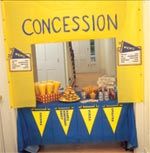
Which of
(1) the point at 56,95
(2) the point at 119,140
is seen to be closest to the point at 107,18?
(1) the point at 56,95

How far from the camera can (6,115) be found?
2.86m

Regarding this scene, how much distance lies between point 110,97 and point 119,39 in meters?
0.72

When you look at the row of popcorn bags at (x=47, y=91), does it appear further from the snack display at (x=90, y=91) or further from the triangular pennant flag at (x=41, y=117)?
the snack display at (x=90, y=91)

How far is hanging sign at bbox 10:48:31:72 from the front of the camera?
2.69m

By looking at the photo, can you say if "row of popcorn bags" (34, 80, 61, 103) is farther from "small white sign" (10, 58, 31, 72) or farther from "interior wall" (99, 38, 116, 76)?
"interior wall" (99, 38, 116, 76)

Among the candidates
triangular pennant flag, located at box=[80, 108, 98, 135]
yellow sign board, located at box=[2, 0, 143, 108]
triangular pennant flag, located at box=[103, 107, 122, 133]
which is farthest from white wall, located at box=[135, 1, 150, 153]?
triangular pennant flag, located at box=[80, 108, 98, 135]

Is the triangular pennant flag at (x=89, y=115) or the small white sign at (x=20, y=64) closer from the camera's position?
the small white sign at (x=20, y=64)

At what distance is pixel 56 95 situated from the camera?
303 centimetres

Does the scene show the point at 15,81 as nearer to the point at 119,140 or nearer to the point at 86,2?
the point at 86,2

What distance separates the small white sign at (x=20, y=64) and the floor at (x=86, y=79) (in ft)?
2.29

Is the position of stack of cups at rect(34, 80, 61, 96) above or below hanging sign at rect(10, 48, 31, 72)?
below

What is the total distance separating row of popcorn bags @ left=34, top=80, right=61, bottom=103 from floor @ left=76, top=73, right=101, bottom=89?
28 cm

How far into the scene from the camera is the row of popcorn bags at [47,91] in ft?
9.68

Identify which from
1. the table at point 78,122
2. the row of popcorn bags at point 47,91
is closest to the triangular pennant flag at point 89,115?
the table at point 78,122
